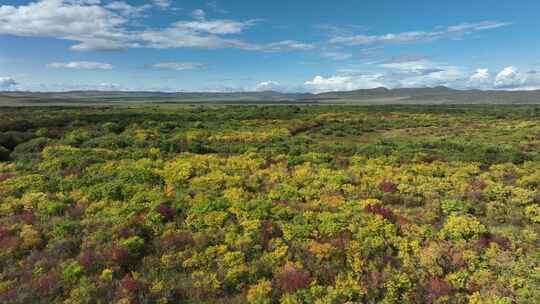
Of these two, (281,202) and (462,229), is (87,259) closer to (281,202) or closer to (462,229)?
(281,202)

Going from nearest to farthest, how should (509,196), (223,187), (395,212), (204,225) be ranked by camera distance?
(204,225) → (395,212) → (509,196) → (223,187)

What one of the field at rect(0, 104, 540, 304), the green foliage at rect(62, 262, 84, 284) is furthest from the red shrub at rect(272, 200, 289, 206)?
the green foliage at rect(62, 262, 84, 284)

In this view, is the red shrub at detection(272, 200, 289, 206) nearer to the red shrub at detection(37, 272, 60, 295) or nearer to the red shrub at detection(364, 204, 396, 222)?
the red shrub at detection(364, 204, 396, 222)

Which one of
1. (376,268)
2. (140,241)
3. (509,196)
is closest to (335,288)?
(376,268)

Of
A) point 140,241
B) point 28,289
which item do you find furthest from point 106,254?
point 28,289

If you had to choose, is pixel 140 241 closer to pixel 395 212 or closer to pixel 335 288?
pixel 335 288

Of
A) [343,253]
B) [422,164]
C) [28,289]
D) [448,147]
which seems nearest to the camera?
[28,289]

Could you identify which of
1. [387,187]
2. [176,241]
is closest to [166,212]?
[176,241]

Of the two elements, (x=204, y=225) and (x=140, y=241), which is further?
(x=204, y=225)
